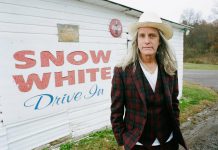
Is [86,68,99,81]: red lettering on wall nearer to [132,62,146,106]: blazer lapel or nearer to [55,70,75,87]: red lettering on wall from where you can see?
[55,70,75,87]: red lettering on wall

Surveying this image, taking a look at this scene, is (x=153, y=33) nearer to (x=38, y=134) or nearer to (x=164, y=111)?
(x=164, y=111)

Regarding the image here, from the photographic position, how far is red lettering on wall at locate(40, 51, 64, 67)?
484cm

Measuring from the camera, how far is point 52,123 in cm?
521

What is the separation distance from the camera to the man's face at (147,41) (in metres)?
2.28

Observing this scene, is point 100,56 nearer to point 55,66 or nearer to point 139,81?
point 55,66

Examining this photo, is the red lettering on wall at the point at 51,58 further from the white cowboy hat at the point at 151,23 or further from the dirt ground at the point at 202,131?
the dirt ground at the point at 202,131

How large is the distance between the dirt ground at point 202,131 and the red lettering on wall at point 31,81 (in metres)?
3.60

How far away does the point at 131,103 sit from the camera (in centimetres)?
228

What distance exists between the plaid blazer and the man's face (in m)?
0.16

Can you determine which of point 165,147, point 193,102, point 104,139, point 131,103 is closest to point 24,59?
point 104,139

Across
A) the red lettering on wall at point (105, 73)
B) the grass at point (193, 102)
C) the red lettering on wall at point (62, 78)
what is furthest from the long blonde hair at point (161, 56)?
the grass at point (193, 102)

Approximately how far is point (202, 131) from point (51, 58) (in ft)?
14.9

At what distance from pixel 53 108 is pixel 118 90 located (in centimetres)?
327

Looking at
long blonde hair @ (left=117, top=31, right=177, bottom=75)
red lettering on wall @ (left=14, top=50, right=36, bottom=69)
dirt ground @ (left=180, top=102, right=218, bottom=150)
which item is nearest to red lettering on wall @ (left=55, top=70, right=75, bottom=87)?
red lettering on wall @ (left=14, top=50, right=36, bottom=69)
